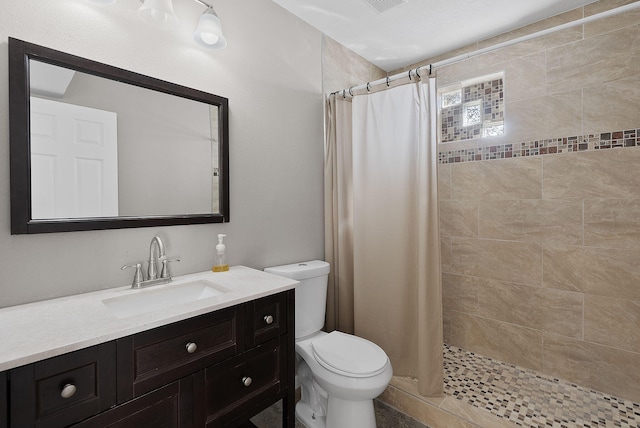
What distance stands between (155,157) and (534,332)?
2.65 meters

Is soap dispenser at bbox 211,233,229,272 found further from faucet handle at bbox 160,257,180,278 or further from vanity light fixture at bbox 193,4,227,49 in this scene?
vanity light fixture at bbox 193,4,227,49

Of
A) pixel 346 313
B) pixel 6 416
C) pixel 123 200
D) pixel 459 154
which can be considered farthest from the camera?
pixel 459 154

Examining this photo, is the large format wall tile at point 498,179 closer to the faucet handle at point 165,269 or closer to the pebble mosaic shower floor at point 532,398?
the pebble mosaic shower floor at point 532,398

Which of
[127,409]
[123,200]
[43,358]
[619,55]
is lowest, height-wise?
[127,409]

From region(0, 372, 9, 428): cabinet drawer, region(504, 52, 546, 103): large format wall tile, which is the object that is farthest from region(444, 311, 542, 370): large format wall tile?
region(0, 372, 9, 428): cabinet drawer

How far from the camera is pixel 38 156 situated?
1.14 m

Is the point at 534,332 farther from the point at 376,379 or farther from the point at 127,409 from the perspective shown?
the point at 127,409

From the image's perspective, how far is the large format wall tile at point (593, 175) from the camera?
6.06 ft

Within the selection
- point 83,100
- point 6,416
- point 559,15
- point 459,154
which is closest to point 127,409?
point 6,416

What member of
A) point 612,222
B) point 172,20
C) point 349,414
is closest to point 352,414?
point 349,414

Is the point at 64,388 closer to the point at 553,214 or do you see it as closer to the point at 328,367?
the point at 328,367

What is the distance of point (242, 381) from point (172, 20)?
5.18ft

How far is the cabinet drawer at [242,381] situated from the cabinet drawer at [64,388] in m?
0.33

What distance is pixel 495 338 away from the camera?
2363mm
